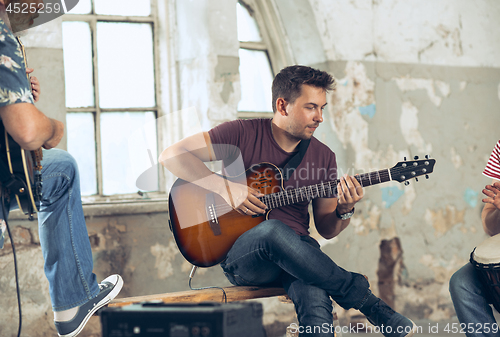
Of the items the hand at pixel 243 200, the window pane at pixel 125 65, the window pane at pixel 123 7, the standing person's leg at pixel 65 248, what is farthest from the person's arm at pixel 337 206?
the window pane at pixel 123 7

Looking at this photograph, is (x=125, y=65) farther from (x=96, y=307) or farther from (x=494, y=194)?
(x=494, y=194)

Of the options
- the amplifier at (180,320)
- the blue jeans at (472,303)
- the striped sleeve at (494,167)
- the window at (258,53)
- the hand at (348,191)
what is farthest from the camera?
the window at (258,53)

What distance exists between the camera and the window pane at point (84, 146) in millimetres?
2787

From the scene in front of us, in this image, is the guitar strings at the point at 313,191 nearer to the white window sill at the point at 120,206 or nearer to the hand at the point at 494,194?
the hand at the point at 494,194

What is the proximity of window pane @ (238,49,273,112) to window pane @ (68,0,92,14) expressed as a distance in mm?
1053

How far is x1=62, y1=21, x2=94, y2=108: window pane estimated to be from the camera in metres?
2.80

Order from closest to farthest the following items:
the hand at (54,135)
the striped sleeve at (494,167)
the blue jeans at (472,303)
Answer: the hand at (54,135) < the blue jeans at (472,303) < the striped sleeve at (494,167)

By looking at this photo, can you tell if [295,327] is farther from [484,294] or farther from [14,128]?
[14,128]

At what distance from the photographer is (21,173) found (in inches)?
58.9

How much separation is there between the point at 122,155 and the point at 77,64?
0.64 meters

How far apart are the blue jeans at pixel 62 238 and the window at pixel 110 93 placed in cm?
106

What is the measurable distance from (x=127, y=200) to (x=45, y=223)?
1053 mm

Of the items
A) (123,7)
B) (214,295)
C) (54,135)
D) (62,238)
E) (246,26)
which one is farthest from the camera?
(246,26)

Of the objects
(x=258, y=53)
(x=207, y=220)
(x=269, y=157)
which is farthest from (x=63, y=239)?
(x=258, y=53)
